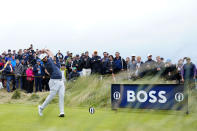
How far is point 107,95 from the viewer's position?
13.2 m

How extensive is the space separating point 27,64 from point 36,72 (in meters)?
1.00

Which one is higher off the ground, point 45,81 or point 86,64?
point 86,64

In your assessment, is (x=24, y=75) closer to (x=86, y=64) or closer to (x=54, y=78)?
(x=86, y=64)

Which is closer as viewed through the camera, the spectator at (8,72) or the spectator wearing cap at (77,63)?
the spectator wearing cap at (77,63)

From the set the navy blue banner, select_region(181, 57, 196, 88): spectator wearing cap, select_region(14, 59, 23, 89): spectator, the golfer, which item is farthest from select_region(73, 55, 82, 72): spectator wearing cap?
select_region(181, 57, 196, 88): spectator wearing cap

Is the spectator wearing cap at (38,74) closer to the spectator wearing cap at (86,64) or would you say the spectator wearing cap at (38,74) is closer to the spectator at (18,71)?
the spectator at (18,71)

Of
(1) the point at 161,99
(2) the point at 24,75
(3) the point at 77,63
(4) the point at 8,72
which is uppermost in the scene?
(3) the point at 77,63

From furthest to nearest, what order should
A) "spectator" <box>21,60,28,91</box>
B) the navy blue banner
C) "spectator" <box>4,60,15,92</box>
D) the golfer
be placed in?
"spectator" <box>21,60,28,91</box> < "spectator" <box>4,60,15,92</box> < the golfer < the navy blue banner

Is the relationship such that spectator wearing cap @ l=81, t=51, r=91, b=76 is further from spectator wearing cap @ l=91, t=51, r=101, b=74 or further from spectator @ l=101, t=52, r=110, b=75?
spectator @ l=101, t=52, r=110, b=75

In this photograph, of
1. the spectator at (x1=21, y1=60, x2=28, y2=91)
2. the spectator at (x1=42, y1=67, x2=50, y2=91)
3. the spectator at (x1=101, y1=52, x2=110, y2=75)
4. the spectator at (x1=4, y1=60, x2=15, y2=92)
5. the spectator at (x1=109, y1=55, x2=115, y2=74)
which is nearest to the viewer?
the spectator at (x1=109, y1=55, x2=115, y2=74)

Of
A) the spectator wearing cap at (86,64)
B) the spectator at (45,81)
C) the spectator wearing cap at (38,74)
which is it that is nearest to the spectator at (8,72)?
the spectator wearing cap at (38,74)

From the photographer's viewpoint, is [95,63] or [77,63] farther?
[77,63]

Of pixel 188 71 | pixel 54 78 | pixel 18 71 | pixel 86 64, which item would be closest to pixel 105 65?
pixel 86 64

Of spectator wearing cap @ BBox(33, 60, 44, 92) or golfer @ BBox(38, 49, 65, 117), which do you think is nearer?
golfer @ BBox(38, 49, 65, 117)
